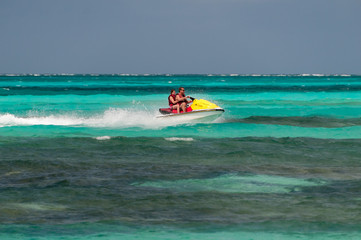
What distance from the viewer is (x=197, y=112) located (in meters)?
25.4

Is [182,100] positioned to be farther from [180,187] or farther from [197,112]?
[180,187]

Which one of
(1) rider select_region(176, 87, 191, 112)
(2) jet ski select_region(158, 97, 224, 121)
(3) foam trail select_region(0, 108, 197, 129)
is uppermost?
(1) rider select_region(176, 87, 191, 112)

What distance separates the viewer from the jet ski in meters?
25.4

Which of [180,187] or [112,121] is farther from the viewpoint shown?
[112,121]

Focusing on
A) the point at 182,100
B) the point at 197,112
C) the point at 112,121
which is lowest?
the point at 112,121

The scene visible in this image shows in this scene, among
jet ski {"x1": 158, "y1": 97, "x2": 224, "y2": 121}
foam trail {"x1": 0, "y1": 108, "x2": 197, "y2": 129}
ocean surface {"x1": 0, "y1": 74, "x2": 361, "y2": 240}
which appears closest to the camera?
ocean surface {"x1": 0, "y1": 74, "x2": 361, "y2": 240}

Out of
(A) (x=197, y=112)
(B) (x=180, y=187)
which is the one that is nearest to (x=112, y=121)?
(A) (x=197, y=112)

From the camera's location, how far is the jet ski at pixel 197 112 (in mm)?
25391

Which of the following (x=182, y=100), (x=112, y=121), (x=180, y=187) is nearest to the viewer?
(x=180, y=187)

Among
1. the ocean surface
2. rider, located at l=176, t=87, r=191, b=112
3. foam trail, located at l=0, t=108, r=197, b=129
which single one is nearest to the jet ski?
rider, located at l=176, t=87, r=191, b=112

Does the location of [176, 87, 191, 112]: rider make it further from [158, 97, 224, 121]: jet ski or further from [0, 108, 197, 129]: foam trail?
[0, 108, 197, 129]: foam trail

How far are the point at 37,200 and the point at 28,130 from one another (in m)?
14.8

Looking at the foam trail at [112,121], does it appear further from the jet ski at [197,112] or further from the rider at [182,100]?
the rider at [182,100]

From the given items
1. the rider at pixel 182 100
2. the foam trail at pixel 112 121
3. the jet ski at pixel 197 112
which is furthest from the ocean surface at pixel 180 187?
the foam trail at pixel 112 121
